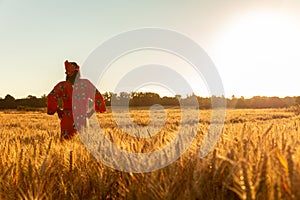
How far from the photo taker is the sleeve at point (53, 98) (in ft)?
22.7

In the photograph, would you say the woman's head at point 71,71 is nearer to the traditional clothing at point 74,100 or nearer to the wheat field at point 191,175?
the traditional clothing at point 74,100

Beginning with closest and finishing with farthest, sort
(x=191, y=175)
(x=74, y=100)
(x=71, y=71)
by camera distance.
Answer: (x=191, y=175)
(x=74, y=100)
(x=71, y=71)

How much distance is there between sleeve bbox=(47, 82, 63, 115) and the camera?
6930mm

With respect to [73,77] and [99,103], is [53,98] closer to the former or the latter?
[73,77]

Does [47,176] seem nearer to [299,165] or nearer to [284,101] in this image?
[299,165]

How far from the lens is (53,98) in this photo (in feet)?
22.9

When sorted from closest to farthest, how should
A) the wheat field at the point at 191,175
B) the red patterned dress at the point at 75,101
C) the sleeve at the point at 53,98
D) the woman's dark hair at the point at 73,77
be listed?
1. the wheat field at the point at 191,175
2. the sleeve at the point at 53,98
3. the red patterned dress at the point at 75,101
4. the woman's dark hair at the point at 73,77

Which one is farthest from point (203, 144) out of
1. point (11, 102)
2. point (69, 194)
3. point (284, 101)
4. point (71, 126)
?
point (11, 102)

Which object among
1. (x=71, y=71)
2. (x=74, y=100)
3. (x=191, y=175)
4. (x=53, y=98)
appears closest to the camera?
(x=191, y=175)

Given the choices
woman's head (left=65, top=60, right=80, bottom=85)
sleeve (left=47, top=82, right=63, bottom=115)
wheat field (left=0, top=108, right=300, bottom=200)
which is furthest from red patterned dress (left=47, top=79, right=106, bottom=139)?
wheat field (left=0, top=108, right=300, bottom=200)

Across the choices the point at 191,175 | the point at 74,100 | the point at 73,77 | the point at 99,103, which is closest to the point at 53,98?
the point at 74,100

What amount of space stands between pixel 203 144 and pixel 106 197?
588 millimetres

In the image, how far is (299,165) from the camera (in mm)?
1335

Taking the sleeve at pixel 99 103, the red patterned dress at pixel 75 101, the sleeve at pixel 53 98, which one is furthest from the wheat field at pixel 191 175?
the sleeve at pixel 99 103
